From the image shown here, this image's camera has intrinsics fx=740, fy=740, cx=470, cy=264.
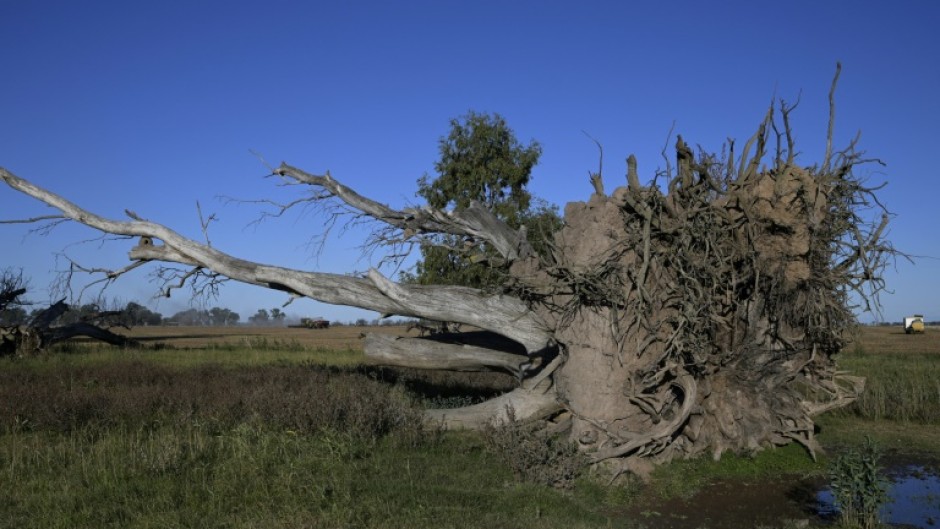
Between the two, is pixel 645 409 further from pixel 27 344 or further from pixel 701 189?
pixel 27 344

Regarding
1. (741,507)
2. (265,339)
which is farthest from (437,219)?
(265,339)

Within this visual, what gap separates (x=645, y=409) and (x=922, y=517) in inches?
144

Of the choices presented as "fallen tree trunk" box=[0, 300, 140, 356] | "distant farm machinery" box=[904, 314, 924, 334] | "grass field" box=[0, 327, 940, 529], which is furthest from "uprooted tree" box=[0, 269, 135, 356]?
"distant farm machinery" box=[904, 314, 924, 334]

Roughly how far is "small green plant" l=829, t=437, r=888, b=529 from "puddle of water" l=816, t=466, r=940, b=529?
250mm

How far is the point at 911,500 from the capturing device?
9.22m

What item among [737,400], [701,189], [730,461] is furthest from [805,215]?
[730,461]

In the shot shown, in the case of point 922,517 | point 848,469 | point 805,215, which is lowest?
point 922,517

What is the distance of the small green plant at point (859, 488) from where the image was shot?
774 cm

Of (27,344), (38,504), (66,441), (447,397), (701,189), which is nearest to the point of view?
(38,504)

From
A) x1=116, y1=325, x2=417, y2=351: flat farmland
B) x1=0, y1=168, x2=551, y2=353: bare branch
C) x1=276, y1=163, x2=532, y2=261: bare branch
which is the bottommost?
x1=116, y1=325, x2=417, y2=351: flat farmland

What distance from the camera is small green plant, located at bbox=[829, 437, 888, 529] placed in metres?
7.74

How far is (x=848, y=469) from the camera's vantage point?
8078 millimetres

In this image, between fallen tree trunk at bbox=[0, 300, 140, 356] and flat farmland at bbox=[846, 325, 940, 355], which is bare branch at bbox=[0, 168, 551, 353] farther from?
fallen tree trunk at bbox=[0, 300, 140, 356]

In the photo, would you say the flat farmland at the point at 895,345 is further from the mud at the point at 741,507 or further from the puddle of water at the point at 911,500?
the mud at the point at 741,507
